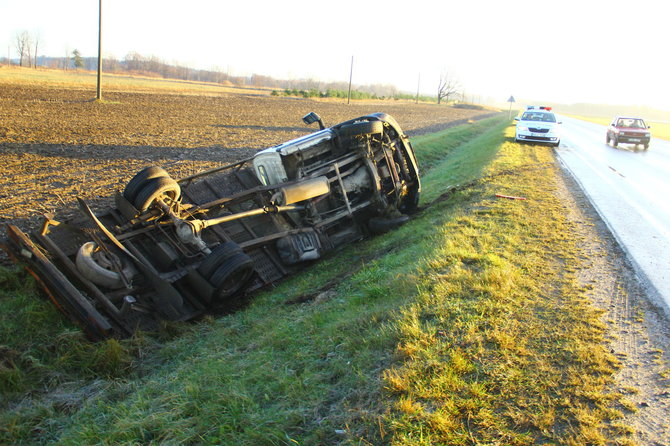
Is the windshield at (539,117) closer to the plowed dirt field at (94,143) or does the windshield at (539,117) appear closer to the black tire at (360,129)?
the plowed dirt field at (94,143)

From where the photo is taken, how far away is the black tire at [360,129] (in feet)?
25.5

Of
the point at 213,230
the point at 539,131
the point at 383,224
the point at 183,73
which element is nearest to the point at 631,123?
the point at 539,131

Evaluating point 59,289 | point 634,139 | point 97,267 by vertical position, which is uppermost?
point 634,139

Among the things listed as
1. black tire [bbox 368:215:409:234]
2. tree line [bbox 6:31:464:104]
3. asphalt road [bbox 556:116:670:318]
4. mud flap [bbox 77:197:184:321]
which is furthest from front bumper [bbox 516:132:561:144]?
tree line [bbox 6:31:464:104]

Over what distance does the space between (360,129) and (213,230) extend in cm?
313

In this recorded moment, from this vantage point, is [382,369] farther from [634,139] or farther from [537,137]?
[634,139]

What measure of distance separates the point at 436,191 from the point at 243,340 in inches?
307

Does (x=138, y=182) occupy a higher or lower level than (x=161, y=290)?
higher

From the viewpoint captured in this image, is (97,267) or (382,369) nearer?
(382,369)

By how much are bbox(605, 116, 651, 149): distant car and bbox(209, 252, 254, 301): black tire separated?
22902 mm

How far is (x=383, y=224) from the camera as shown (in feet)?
27.0

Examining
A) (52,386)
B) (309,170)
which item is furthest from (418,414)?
(309,170)

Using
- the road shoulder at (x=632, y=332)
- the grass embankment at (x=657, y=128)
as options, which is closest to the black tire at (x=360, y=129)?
the road shoulder at (x=632, y=332)

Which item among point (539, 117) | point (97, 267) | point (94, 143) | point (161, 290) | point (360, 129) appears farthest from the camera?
point (539, 117)
